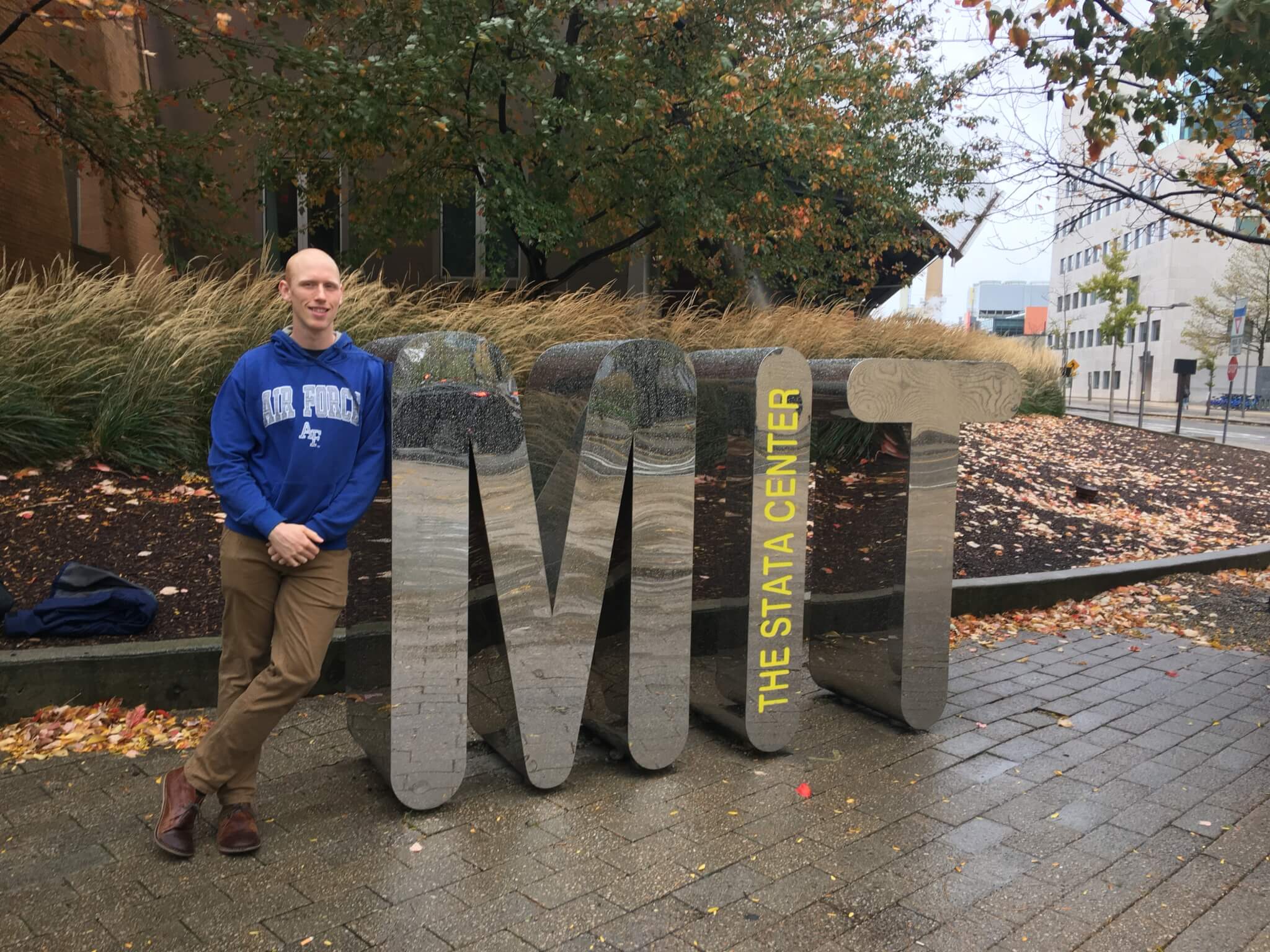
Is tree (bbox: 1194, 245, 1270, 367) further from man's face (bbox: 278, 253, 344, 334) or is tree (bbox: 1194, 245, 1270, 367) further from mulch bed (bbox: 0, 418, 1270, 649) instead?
man's face (bbox: 278, 253, 344, 334)

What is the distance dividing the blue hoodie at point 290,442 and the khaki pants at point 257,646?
0.35 feet

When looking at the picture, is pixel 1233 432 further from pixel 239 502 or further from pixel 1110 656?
pixel 239 502

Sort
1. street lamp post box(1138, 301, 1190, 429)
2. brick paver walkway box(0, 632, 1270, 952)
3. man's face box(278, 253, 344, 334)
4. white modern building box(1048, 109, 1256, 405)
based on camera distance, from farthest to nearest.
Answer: white modern building box(1048, 109, 1256, 405) < street lamp post box(1138, 301, 1190, 429) < man's face box(278, 253, 344, 334) < brick paver walkway box(0, 632, 1270, 952)

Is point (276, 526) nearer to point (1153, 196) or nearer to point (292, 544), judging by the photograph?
point (292, 544)

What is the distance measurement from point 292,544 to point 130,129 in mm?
7909

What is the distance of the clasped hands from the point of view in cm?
297

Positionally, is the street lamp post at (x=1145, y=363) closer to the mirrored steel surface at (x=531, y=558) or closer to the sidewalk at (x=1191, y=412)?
the sidewalk at (x=1191, y=412)

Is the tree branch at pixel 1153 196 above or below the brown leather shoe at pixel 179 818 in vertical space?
above

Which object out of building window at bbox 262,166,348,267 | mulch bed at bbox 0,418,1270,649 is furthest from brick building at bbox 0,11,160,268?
mulch bed at bbox 0,418,1270,649

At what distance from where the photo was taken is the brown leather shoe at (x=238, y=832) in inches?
122

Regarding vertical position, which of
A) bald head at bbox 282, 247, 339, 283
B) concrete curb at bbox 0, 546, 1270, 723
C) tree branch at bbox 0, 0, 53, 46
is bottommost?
concrete curb at bbox 0, 546, 1270, 723

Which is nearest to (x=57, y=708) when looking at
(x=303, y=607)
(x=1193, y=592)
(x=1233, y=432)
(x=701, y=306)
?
(x=303, y=607)

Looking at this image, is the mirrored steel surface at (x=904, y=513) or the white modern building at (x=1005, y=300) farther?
the white modern building at (x=1005, y=300)

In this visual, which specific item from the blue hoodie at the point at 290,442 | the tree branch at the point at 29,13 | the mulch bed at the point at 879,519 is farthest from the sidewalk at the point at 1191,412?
the blue hoodie at the point at 290,442
